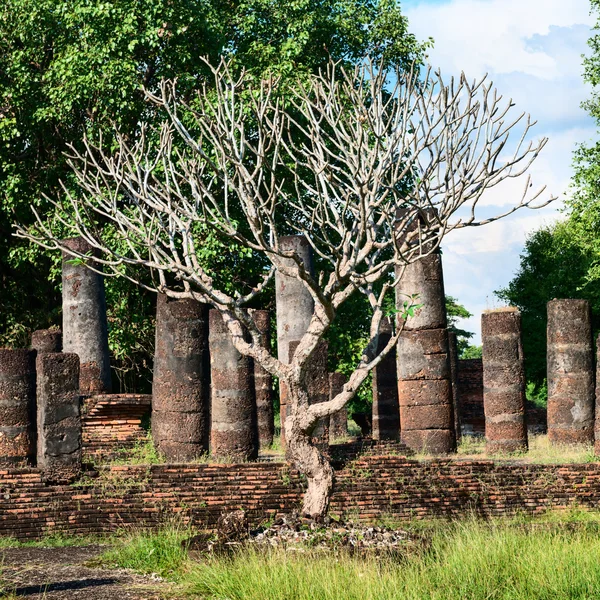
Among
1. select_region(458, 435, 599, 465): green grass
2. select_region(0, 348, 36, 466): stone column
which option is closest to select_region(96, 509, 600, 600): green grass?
select_region(0, 348, 36, 466): stone column

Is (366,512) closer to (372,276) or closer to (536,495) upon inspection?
(536,495)

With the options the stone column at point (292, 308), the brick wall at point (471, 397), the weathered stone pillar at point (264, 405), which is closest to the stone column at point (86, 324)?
the weathered stone pillar at point (264, 405)

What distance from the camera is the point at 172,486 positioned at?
1427 centimetres

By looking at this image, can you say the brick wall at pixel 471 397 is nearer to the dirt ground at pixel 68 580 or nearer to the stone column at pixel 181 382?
A: the stone column at pixel 181 382

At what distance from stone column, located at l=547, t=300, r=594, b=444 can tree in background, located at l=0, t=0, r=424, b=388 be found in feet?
25.1

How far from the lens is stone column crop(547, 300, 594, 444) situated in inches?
836

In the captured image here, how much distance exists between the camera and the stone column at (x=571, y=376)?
69.7ft

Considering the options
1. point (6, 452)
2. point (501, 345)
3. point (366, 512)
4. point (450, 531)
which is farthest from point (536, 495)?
point (6, 452)

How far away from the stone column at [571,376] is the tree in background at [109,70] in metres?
7.66

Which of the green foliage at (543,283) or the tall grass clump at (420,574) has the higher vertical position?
the green foliage at (543,283)

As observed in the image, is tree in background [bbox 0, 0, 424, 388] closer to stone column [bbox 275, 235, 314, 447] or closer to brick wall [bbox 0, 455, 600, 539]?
stone column [bbox 275, 235, 314, 447]

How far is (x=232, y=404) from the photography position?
57.2ft

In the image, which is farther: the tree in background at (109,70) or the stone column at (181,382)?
the tree in background at (109,70)

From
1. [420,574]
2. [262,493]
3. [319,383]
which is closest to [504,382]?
[319,383]
